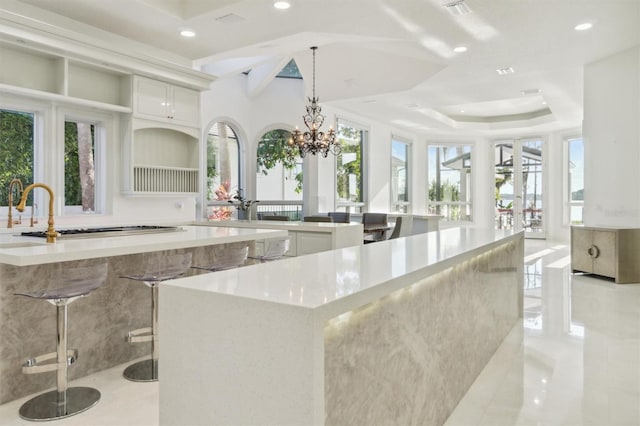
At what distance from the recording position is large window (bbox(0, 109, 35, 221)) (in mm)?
4199

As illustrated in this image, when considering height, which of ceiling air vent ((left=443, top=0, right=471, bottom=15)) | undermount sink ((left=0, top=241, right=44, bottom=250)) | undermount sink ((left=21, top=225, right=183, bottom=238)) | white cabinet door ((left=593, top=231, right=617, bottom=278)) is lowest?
white cabinet door ((left=593, top=231, right=617, bottom=278))

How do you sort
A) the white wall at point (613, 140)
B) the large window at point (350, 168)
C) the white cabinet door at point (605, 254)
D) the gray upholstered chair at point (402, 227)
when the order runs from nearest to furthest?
the white wall at point (613, 140)
the white cabinet door at point (605, 254)
the gray upholstered chair at point (402, 227)
the large window at point (350, 168)

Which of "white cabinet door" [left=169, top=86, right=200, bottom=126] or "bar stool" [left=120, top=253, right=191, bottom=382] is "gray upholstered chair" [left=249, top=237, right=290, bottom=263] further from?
"white cabinet door" [left=169, top=86, right=200, bottom=126]

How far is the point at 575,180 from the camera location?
11.7 meters

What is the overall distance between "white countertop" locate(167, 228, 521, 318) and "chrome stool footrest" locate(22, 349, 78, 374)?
4.96 feet

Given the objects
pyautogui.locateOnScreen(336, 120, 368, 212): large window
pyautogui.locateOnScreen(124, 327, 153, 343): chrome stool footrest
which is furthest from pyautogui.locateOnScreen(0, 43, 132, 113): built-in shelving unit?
pyautogui.locateOnScreen(336, 120, 368, 212): large window

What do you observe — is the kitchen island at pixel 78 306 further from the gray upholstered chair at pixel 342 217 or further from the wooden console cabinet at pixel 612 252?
the wooden console cabinet at pixel 612 252

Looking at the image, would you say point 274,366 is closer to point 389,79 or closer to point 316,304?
point 316,304

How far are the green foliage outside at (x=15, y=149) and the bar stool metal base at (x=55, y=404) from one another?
2.47 meters

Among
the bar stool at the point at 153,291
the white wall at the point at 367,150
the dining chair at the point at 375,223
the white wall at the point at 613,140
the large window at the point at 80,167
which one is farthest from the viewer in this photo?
the white wall at the point at 367,150

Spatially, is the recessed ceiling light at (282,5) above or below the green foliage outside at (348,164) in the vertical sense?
above

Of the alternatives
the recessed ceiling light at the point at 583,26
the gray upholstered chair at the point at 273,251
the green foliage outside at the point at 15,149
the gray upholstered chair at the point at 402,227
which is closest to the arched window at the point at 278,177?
the gray upholstered chair at the point at 402,227

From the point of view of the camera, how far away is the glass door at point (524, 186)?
12.3 metres

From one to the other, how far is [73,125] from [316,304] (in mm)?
4627
